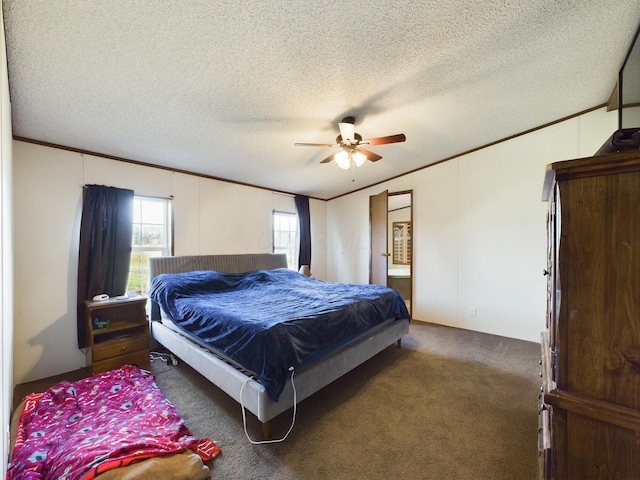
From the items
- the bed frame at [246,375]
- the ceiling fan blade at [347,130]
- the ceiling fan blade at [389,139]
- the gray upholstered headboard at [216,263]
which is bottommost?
the bed frame at [246,375]

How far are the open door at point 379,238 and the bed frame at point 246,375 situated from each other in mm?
1506

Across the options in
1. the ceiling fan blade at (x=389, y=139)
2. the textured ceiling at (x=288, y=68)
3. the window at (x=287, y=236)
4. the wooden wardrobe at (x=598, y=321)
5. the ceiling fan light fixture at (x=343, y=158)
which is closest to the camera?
the wooden wardrobe at (x=598, y=321)

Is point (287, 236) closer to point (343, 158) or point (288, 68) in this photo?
point (343, 158)

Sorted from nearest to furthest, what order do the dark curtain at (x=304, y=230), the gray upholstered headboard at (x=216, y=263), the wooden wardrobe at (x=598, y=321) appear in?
1. the wooden wardrobe at (x=598, y=321)
2. the gray upholstered headboard at (x=216, y=263)
3. the dark curtain at (x=304, y=230)

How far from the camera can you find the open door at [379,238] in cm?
457

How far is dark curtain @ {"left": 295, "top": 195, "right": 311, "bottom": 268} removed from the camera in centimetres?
521

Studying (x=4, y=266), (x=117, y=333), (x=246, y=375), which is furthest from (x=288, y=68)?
(x=117, y=333)

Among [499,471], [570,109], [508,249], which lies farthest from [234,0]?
[508,249]

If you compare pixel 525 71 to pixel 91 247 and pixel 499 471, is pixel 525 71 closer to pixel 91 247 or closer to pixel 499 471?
pixel 499 471

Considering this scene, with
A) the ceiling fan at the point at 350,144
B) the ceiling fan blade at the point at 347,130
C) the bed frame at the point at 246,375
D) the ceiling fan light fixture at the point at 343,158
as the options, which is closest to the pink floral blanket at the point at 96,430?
the bed frame at the point at 246,375

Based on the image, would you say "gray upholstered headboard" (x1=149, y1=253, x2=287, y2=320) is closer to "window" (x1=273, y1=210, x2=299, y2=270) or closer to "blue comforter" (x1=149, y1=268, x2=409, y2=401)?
"blue comforter" (x1=149, y1=268, x2=409, y2=401)

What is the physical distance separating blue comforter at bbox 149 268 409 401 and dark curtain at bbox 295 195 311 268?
160 cm

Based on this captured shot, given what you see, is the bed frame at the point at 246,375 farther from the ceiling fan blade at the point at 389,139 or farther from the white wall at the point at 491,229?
the ceiling fan blade at the point at 389,139

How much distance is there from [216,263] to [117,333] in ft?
4.53
